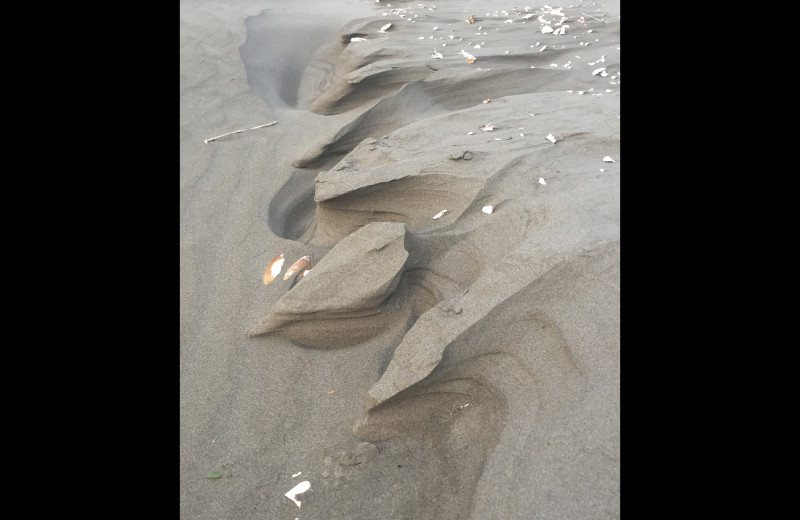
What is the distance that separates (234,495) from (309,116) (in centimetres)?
297

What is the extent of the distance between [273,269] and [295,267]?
11 cm

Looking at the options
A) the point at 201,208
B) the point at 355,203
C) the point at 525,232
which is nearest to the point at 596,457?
the point at 525,232

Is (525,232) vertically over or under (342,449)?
over

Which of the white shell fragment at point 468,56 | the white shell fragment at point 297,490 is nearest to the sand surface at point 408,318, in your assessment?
the white shell fragment at point 297,490

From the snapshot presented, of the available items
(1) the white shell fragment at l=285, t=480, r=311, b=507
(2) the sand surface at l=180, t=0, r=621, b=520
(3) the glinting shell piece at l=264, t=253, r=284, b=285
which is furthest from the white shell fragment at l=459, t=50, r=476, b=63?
(1) the white shell fragment at l=285, t=480, r=311, b=507

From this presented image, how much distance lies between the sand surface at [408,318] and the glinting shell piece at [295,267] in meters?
0.02

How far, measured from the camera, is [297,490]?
157 centimetres

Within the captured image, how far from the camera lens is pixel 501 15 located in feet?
19.8

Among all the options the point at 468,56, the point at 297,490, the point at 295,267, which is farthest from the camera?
the point at 468,56

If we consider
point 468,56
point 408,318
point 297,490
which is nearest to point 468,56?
point 468,56

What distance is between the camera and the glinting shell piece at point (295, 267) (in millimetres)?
2336

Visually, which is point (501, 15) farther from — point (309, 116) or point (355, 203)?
point (355, 203)

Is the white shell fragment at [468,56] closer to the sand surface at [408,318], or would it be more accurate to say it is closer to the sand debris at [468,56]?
the sand debris at [468,56]

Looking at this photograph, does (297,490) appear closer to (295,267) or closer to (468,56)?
(295,267)
